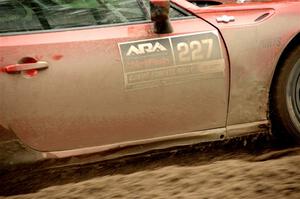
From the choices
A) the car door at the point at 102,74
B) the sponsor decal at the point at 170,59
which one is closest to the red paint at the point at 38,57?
the car door at the point at 102,74

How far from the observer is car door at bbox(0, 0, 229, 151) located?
351 cm

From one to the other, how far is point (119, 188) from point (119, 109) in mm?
568

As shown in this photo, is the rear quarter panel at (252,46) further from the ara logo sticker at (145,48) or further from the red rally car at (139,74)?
the ara logo sticker at (145,48)

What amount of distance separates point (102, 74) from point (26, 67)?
0.46 metres

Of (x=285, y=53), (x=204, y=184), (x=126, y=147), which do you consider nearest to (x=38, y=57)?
(x=126, y=147)

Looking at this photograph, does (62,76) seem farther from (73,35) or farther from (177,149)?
(177,149)

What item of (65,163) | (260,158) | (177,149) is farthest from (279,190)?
(65,163)

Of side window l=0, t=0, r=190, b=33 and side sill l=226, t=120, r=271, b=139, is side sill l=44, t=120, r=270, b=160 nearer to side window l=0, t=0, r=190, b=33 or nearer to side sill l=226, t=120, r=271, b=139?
side sill l=226, t=120, r=271, b=139

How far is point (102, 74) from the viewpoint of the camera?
3.61 metres

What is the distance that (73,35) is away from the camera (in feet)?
12.0

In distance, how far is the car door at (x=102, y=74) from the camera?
11.5 feet

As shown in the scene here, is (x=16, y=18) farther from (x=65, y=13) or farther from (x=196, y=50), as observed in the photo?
(x=196, y=50)

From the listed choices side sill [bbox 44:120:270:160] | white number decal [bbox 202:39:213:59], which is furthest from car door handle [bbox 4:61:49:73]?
white number decal [bbox 202:39:213:59]

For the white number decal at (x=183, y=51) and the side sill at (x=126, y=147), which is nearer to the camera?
the side sill at (x=126, y=147)
